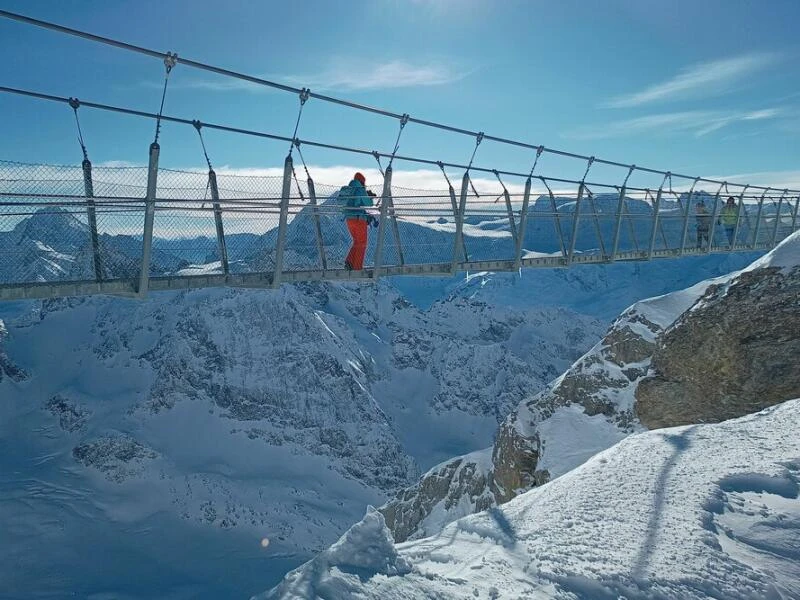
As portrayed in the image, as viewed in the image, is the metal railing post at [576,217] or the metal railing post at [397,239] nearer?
the metal railing post at [397,239]

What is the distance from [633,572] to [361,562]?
1.76 metres

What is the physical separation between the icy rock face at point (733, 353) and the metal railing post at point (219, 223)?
27.1 ft

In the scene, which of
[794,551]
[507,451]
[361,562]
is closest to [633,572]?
[794,551]

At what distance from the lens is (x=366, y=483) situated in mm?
143250

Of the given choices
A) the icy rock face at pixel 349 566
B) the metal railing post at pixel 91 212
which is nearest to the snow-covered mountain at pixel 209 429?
the metal railing post at pixel 91 212

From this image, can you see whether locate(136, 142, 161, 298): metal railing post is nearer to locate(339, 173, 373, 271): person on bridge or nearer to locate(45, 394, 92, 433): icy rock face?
locate(339, 173, 373, 271): person on bridge

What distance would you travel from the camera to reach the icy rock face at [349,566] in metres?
3.95

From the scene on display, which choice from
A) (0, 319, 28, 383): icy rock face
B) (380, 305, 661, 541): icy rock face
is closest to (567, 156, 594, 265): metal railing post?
(380, 305, 661, 541): icy rock face

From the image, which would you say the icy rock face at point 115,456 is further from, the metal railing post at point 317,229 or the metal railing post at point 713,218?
the metal railing post at point 317,229

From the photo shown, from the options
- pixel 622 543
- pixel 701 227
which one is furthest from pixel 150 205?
pixel 701 227

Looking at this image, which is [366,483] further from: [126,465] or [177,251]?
[177,251]

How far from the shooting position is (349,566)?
432cm

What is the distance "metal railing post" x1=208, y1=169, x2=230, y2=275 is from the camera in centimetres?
834

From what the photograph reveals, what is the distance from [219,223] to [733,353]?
8.65 m
